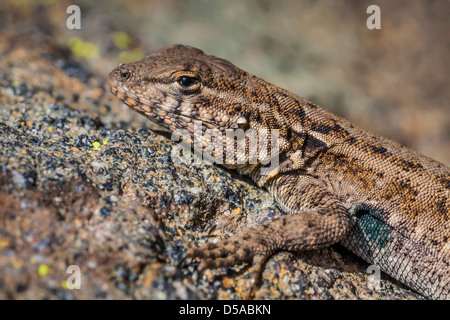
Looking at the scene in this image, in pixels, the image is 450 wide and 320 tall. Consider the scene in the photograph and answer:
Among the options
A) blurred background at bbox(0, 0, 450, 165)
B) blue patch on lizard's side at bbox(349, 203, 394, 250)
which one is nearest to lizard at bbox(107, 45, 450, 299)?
blue patch on lizard's side at bbox(349, 203, 394, 250)

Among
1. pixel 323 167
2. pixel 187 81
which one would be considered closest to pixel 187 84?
pixel 187 81

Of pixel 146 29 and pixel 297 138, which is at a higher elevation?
pixel 146 29

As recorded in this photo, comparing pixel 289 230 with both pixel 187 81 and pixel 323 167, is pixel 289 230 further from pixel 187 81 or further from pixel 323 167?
pixel 187 81

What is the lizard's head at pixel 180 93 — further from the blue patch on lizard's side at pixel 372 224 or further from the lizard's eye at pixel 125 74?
the blue patch on lizard's side at pixel 372 224

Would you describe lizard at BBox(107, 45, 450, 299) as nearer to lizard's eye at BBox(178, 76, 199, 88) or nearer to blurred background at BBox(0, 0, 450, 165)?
lizard's eye at BBox(178, 76, 199, 88)

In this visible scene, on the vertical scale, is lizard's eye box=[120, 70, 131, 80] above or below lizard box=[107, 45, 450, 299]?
above

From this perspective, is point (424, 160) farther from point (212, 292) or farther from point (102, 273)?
point (102, 273)
